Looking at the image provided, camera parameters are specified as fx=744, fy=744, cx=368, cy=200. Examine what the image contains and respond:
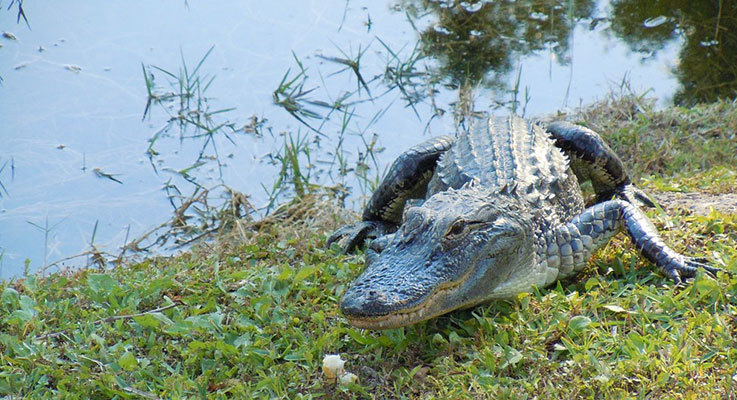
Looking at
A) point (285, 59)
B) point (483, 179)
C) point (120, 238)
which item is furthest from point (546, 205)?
point (285, 59)

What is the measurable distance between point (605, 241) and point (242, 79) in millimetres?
4968

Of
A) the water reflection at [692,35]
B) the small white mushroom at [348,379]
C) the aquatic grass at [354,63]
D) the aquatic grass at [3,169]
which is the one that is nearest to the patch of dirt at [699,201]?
the small white mushroom at [348,379]

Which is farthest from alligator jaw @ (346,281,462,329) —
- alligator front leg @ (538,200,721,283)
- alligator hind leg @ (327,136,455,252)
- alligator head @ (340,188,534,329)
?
alligator hind leg @ (327,136,455,252)

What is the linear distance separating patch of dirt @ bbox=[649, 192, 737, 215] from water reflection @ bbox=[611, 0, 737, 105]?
3.05 metres

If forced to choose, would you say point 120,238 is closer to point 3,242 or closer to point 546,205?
point 3,242

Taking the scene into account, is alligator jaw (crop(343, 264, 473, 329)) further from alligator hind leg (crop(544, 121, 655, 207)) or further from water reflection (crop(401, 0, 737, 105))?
water reflection (crop(401, 0, 737, 105))

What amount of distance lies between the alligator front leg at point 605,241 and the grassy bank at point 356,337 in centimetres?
9

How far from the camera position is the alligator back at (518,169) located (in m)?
3.68

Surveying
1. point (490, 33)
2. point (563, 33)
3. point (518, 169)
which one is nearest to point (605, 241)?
point (518, 169)

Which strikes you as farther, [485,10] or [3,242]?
[485,10]

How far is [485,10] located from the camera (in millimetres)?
9195

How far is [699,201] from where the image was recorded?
14.3 ft

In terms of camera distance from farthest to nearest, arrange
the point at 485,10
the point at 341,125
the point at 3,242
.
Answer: the point at 485,10
the point at 341,125
the point at 3,242

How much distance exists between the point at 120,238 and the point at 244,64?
2833 millimetres
